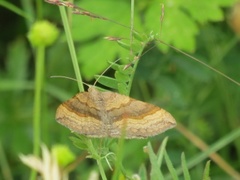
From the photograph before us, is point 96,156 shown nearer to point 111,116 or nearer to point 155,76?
point 111,116

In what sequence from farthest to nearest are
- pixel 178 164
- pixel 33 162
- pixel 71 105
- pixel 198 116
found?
pixel 198 116 → pixel 178 164 → pixel 71 105 → pixel 33 162

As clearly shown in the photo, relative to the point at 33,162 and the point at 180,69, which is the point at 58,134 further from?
the point at 33,162

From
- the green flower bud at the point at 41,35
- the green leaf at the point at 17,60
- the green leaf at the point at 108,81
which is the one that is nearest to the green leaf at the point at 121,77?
the green leaf at the point at 108,81

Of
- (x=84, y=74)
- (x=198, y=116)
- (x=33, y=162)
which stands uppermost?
(x=84, y=74)

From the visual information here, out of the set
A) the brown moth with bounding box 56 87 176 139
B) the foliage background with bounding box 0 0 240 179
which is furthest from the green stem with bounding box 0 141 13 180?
the brown moth with bounding box 56 87 176 139

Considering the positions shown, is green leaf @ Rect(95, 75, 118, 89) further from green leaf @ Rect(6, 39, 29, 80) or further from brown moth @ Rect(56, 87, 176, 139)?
green leaf @ Rect(6, 39, 29, 80)

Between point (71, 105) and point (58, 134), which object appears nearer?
point (71, 105)

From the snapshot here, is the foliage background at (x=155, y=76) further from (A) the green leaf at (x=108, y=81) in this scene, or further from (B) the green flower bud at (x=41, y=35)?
(A) the green leaf at (x=108, y=81)

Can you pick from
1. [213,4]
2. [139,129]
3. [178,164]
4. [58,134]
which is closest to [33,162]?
[139,129]
